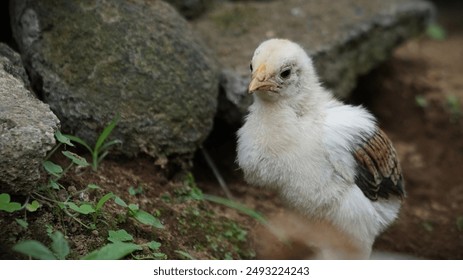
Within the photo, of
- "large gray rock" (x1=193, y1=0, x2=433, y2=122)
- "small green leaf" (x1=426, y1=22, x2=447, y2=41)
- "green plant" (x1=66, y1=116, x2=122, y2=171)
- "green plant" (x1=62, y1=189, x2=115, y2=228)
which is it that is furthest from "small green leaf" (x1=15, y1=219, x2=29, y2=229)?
"small green leaf" (x1=426, y1=22, x2=447, y2=41)

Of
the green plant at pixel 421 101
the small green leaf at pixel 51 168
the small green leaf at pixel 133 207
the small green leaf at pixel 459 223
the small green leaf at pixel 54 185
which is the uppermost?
the green plant at pixel 421 101

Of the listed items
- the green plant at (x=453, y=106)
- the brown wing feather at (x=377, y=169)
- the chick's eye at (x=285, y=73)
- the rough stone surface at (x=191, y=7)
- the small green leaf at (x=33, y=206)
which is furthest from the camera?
the green plant at (x=453, y=106)

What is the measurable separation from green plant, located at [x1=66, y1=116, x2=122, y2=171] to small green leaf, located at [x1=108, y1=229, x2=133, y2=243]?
Result: 68 centimetres

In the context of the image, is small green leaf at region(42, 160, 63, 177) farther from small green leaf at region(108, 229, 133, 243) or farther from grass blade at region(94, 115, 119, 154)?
grass blade at region(94, 115, 119, 154)

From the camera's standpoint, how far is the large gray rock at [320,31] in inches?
225

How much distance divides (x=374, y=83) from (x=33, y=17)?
406cm

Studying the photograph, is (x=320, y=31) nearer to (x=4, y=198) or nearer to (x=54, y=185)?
(x=54, y=185)

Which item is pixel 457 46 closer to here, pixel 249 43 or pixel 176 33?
pixel 249 43

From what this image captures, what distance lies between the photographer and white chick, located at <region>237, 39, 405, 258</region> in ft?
13.3

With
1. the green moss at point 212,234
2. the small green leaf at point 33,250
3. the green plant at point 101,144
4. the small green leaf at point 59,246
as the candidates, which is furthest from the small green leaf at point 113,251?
the green plant at point 101,144

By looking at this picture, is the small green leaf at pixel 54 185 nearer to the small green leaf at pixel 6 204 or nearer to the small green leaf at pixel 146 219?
the small green leaf at pixel 6 204

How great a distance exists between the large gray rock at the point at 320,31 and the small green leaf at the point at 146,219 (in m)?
1.57

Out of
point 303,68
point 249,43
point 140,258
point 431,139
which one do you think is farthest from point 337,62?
point 140,258

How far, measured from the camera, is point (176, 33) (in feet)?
16.4
